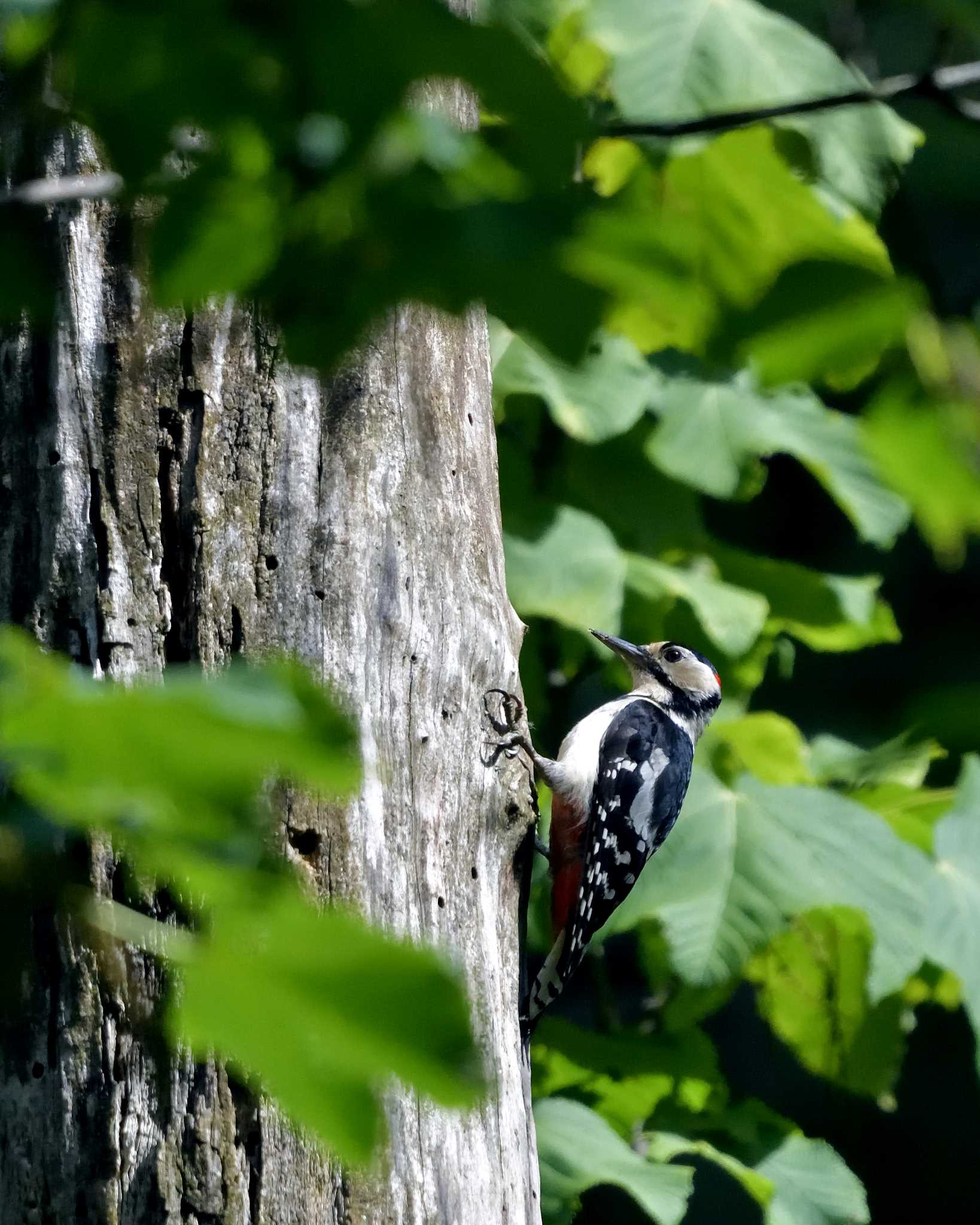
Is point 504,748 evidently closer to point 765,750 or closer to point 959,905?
point 765,750

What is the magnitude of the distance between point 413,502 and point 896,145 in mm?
1456

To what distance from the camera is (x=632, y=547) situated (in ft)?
9.96

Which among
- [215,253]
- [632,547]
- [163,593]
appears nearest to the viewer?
[215,253]

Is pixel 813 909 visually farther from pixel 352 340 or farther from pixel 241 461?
pixel 352 340

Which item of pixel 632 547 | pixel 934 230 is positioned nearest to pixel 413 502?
pixel 632 547

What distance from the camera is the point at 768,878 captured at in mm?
2592

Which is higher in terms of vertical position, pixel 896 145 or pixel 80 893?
pixel 896 145

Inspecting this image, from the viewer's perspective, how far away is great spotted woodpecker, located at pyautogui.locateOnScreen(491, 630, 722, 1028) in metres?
3.12

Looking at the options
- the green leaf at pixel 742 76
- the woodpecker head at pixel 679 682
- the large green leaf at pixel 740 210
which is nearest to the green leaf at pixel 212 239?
the large green leaf at pixel 740 210

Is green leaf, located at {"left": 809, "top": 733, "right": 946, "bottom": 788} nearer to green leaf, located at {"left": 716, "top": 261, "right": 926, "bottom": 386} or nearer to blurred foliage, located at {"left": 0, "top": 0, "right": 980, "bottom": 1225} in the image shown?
blurred foliage, located at {"left": 0, "top": 0, "right": 980, "bottom": 1225}

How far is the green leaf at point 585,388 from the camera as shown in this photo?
283 cm

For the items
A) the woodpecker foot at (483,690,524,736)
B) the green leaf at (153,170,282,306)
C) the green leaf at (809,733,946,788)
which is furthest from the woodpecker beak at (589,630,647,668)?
the green leaf at (153,170,282,306)

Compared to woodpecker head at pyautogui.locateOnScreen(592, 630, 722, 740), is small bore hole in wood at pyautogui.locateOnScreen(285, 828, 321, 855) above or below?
above

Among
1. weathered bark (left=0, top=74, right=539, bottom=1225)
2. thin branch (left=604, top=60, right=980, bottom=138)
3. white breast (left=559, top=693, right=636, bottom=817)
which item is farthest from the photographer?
white breast (left=559, top=693, right=636, bottom=817)
